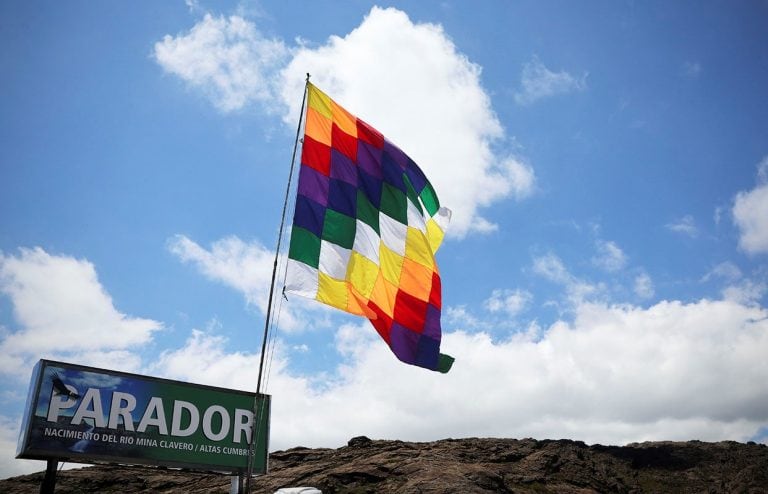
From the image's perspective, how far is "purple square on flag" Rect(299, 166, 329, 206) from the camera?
50.8ft

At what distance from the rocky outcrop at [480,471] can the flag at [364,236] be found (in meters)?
19.2

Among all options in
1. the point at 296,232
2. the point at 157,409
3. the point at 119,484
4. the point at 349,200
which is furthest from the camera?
the point at 119,484

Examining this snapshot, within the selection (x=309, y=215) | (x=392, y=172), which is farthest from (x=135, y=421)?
(x=392, y=172)

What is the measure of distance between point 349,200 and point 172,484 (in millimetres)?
30049

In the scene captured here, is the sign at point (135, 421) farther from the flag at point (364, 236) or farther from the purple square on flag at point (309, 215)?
the purple square on flag at point (309, 215)

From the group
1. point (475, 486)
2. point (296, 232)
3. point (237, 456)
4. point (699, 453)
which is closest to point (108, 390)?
point (237, 456)

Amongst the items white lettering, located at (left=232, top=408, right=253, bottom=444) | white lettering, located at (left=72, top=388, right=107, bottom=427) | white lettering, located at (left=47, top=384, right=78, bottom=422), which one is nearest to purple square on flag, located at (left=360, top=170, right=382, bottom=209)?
white lettering, located at (left=232, top=408, right=253, bottom=444)

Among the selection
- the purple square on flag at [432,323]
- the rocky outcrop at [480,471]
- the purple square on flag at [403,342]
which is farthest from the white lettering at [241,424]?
the rocky outcrop at [480,471]

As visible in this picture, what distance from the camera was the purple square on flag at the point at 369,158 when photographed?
55.9ft

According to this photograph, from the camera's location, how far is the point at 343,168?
16.5m

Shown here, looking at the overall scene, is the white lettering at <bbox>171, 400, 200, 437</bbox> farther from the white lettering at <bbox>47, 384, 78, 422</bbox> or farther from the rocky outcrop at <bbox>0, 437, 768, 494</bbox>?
the rocky outcrop at <bbox>0, 437, 768, 494</bbox>

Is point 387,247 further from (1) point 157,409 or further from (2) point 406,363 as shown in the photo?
(1) point 157,409

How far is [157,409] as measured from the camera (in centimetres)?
1956

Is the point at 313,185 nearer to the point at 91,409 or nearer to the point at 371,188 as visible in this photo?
the point at 371,188
